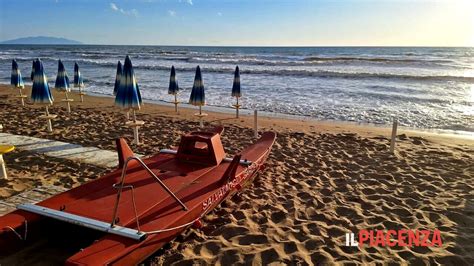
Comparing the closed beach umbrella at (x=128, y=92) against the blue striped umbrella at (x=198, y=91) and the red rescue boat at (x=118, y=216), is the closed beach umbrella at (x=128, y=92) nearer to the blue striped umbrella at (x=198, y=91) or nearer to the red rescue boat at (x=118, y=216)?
the red rescue boat at (x=118, y=216)

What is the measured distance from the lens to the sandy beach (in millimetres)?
4219

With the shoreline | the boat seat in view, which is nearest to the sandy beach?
the shoreline

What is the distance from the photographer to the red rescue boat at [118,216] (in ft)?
11.5

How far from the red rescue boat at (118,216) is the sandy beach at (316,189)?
0.44 metres

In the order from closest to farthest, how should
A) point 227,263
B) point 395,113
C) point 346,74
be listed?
point 227,263 < point 395,113 < point 346,74

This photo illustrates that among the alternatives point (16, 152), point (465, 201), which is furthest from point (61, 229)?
point (465, 201)

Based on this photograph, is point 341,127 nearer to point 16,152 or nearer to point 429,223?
point 429,223

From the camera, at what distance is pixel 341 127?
11586 millimetres

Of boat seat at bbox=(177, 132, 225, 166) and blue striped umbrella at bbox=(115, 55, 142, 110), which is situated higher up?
blue striped umbrella at bbox=(115, 55, 142, 110)

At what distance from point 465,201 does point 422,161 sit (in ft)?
7.27

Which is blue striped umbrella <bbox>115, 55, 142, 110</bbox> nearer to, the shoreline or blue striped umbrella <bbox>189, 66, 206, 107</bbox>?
blue striped umbrella <bbox>189, 66, 206, 107</bbox>

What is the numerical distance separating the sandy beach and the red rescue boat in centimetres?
44

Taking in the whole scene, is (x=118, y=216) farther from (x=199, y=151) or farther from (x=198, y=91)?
(x=198, y=91)

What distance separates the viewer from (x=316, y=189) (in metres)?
6.17
